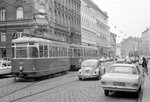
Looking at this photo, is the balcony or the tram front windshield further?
the balcony

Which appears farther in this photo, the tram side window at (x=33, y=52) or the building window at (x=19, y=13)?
the building window at (x=19, y=13)

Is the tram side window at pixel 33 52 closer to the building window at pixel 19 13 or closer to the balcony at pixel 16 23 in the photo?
the balcony at pixel 16 23

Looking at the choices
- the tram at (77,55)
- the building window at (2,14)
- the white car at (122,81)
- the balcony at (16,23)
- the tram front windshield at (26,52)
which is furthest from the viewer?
the building window at (2,14)

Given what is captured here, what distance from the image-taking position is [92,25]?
282 feet

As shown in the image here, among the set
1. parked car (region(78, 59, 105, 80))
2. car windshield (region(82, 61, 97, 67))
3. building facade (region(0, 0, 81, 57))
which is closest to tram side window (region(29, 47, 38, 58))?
parked car (region(78, 59, 105, 80))

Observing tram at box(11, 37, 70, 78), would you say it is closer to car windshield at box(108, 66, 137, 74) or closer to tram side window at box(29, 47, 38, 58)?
tram side window at box(29, 47, 38, 58)

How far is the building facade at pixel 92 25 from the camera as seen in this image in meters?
75.5

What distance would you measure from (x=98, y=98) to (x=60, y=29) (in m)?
41.7

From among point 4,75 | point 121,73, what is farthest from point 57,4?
point 121,73

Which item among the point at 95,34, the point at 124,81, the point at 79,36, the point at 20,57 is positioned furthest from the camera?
the point at 95,34

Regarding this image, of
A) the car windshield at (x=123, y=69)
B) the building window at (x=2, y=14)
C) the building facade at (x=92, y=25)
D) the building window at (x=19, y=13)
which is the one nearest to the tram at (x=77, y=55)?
the building window at (x=19, y=13)

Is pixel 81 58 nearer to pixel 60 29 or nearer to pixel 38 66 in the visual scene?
pixel 38 66

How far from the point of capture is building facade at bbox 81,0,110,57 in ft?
248

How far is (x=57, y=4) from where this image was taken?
53.1m
